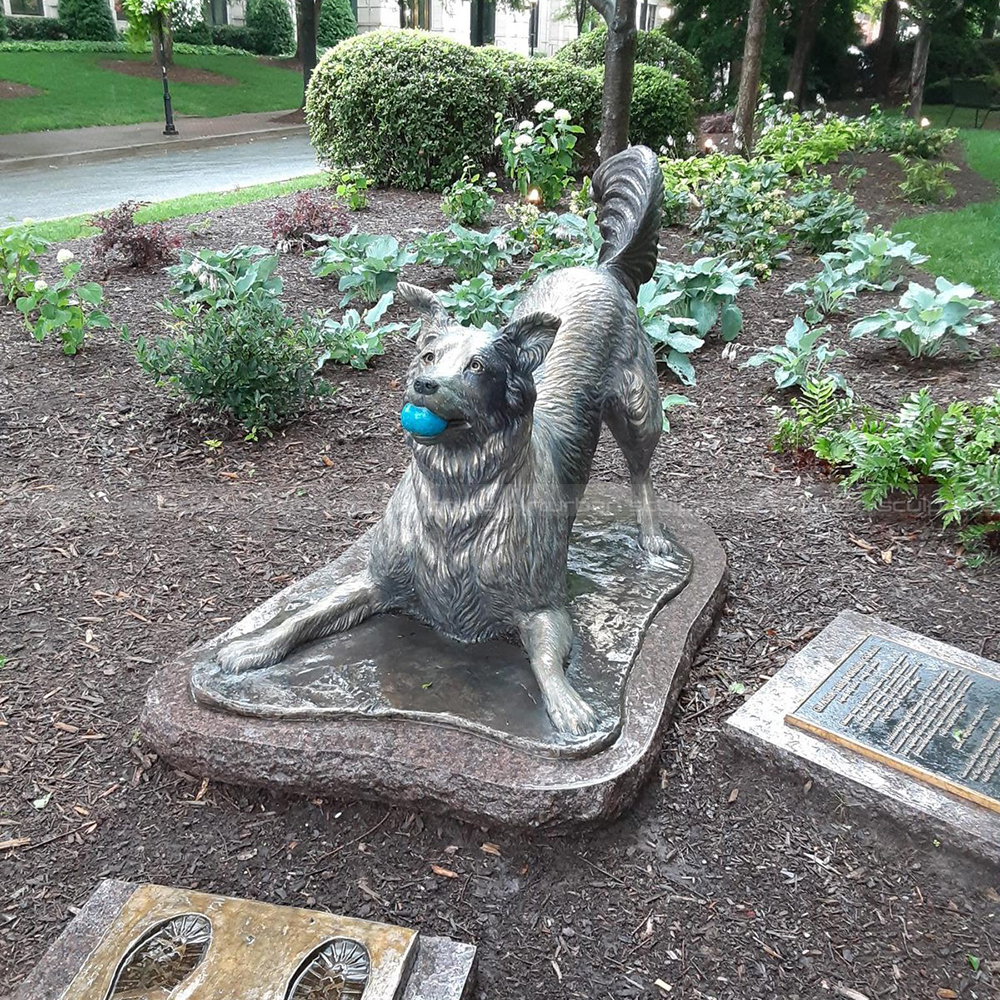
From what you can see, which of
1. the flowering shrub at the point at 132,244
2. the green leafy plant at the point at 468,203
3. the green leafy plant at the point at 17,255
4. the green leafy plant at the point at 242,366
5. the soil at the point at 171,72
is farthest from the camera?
the soil at the point at 171,72

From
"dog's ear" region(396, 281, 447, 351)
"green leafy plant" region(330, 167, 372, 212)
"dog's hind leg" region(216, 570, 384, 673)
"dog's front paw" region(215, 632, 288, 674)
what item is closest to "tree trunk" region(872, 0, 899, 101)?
"green leafy plant" region(330, 167, 372, 212)

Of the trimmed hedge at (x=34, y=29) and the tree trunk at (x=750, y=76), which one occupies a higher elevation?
the trimmed hedge at (x=34, y=29)

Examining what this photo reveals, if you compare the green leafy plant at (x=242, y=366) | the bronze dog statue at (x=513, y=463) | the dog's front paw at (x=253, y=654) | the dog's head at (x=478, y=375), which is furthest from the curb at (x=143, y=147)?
the dog's head at (x=478, y=375)

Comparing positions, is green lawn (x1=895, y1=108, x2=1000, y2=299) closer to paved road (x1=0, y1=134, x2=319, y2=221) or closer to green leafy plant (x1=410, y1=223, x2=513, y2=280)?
green leafy plant (x1=410, y1=223, x2=513, y2=280)

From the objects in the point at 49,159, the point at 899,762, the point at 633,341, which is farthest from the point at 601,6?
the point at 49,159

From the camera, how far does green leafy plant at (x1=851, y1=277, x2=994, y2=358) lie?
233 inches

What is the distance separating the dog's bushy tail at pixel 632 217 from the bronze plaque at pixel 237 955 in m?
2.65

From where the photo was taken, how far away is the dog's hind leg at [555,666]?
2.78 m

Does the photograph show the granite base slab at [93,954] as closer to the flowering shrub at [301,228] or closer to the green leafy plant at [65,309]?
the green leafy plant at [65,309]

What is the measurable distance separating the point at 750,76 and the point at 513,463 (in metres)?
10.9

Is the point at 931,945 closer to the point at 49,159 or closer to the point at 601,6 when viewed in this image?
the point at 601,6

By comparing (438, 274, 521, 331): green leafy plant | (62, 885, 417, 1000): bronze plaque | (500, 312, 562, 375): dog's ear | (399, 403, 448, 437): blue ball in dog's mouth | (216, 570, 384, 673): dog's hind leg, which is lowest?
(62, 885, 417, 1000): bronze plaque

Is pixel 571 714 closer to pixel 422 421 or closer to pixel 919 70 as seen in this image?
pixel 422 421

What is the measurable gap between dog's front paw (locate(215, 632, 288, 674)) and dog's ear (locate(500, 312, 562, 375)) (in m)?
1.26
